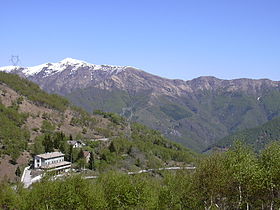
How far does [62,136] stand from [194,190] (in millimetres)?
91978

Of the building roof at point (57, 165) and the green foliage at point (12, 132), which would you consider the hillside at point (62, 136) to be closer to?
the green foliage at point (12, 132)

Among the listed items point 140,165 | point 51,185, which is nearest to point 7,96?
point 140,165

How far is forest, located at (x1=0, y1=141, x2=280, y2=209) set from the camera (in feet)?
147

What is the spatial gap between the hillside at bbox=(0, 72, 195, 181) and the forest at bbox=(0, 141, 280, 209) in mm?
51947

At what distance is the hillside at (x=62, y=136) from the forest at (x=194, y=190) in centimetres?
5195

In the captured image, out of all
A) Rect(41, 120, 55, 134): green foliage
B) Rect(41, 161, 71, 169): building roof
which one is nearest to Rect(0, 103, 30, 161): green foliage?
Rect(41, 120, 55, 134): green foliage

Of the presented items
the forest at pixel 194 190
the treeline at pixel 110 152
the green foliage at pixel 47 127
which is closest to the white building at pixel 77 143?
the treeline at pixel 110 152

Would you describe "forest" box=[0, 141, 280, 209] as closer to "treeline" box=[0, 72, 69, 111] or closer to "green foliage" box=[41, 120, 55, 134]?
"green foliage" box=[41, 120, 55, 134]

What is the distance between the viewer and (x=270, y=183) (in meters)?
42.8

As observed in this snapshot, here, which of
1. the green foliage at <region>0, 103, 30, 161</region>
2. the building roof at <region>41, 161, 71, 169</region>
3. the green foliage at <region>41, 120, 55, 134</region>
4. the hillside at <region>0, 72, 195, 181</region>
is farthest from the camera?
the green foliage at <region>41, 120, 55, 134</region>

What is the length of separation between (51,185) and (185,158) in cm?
10758

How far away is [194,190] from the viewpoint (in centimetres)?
4869

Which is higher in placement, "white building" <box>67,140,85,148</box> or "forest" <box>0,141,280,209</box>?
"white building" <box>67,140,85,148</box>

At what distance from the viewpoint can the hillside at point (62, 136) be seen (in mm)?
118438
